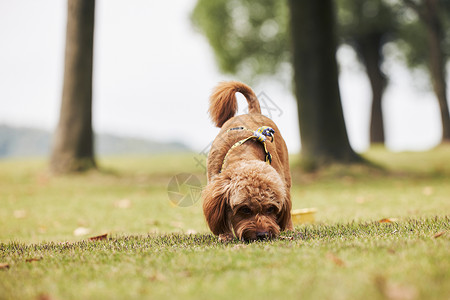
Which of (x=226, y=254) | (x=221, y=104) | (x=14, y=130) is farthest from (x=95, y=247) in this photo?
(x=14, y=130)

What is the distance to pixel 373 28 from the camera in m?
24.6

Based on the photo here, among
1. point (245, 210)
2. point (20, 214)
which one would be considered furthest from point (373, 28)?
point (245, 210)

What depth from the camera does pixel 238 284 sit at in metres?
2.41

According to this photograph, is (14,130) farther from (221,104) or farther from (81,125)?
(221,104)

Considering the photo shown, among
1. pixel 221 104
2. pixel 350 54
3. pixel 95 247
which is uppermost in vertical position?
pixel 350 54

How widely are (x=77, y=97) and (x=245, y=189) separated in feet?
34.4

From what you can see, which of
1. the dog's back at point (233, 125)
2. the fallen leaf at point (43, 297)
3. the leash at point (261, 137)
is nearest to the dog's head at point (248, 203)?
the leash at point (261, 137)

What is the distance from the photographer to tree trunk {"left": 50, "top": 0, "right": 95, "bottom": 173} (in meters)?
13.0

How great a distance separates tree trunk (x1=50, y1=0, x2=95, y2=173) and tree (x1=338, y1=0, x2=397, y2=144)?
1570cm

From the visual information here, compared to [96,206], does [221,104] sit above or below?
above

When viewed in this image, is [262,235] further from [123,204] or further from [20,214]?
[20,214]

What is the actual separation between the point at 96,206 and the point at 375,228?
19.2 feet

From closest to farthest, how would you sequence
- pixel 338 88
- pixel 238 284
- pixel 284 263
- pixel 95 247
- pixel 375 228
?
pixel 238 284
pixel 284 263
pixel 95 247
pixel 375 228
pixel 338 88

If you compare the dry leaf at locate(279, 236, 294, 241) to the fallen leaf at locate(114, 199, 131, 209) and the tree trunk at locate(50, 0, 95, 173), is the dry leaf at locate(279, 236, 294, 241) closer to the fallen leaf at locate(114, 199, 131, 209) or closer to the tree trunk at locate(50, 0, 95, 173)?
the fallen leaf at locate(114, 199, 131, 209)
